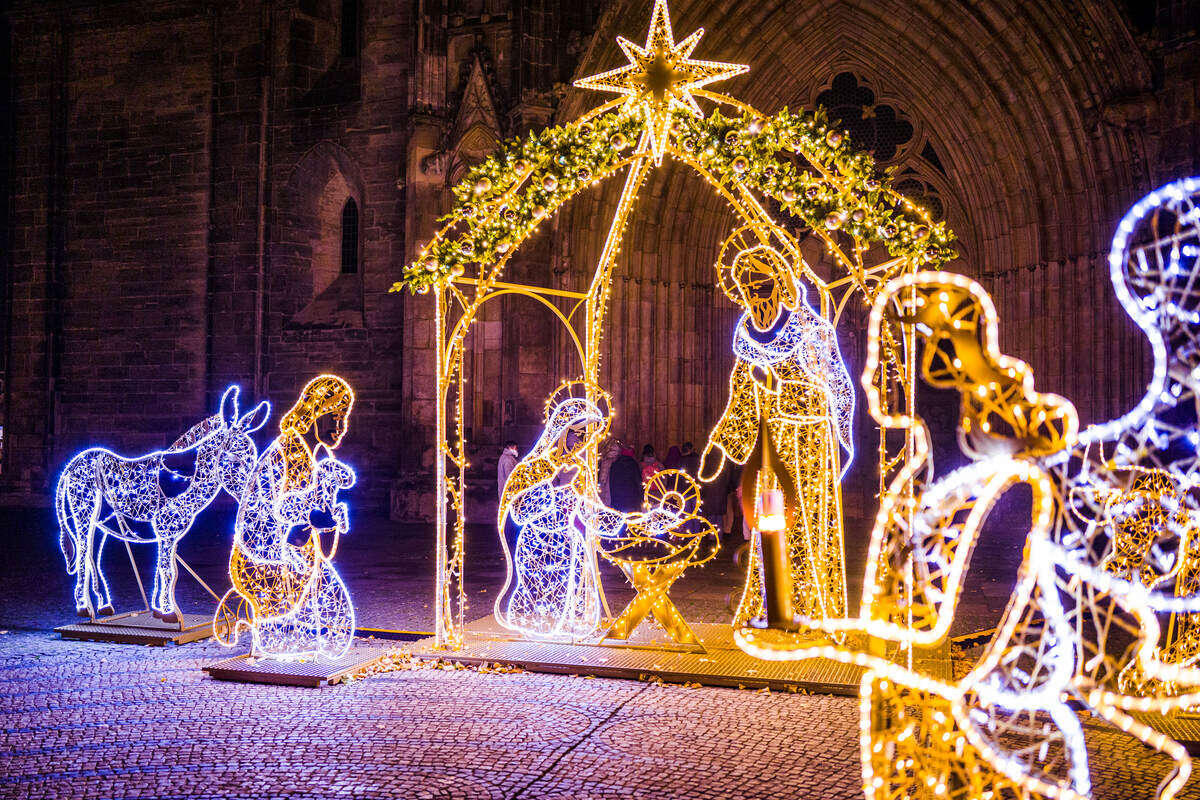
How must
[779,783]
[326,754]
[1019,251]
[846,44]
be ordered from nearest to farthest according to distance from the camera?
[779,783] < [326,754] < [1019,251] < [846,44]

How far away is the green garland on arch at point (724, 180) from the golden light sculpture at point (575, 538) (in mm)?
1362

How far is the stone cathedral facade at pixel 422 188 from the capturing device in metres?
14.1

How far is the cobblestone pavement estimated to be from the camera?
4.94m

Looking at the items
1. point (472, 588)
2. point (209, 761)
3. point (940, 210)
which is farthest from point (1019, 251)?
point (209, 761)

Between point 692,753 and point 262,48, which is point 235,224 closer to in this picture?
point 262,48

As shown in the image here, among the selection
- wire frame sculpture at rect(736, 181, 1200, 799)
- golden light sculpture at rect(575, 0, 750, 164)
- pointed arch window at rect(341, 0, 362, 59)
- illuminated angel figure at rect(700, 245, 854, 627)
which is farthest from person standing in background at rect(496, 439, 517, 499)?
pointed arch window at rect(341, 0, 362, 59)

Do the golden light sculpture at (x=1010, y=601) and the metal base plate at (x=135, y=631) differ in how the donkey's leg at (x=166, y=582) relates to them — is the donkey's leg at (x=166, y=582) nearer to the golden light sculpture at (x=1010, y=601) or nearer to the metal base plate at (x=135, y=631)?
the metal base plate at (x=135, y=631)

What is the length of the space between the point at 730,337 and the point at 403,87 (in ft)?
23.6

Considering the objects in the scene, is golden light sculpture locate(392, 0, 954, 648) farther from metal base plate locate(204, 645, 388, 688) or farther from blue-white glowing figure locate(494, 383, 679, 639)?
metal base plate locate(204, 645, 388, 688)

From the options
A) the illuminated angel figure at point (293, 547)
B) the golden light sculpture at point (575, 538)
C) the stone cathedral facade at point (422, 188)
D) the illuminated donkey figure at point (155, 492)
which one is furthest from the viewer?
the stone cathedral facade at point (422, 188)

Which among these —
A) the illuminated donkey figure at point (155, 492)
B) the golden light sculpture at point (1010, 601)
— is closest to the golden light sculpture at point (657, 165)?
the illuminated donkey figure at point (155, 492)

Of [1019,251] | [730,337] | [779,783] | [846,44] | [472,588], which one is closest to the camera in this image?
[779,783]

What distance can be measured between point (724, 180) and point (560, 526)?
2928 mm

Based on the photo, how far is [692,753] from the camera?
18.1 ft
